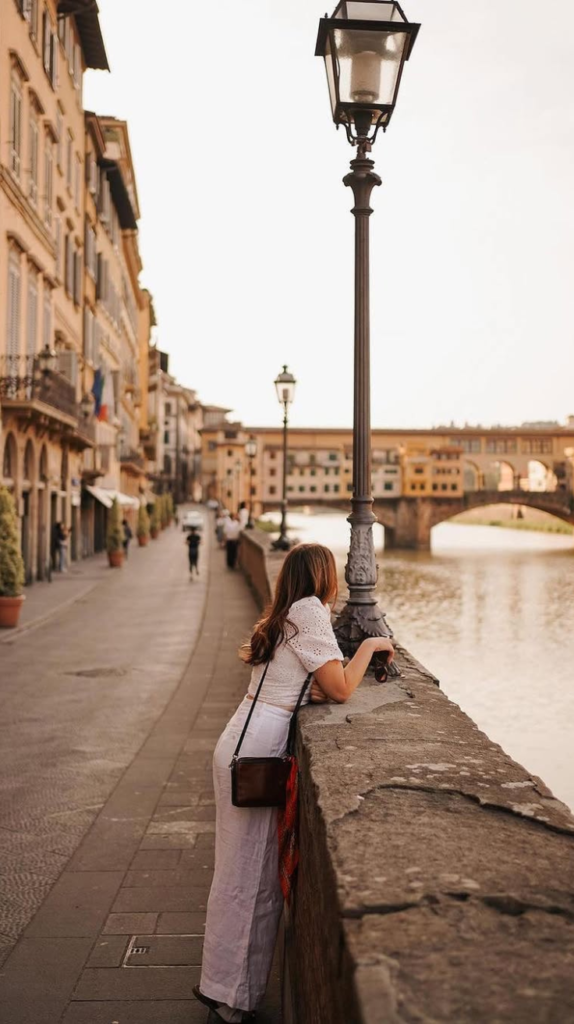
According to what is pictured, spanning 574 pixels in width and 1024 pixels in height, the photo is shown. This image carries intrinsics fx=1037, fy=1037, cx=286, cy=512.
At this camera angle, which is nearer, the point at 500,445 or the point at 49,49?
the point at 49,49

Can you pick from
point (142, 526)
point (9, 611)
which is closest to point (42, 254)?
point (9, 611)

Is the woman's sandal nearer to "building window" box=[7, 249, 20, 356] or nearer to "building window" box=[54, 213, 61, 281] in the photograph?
"building window" box=[7, 249, 20, 356]

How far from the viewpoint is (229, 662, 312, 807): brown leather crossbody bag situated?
10.4 feet

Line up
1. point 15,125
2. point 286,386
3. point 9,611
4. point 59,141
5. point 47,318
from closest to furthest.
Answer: point 9,611 < point 286,386 < point 15,125 < point 47,318 < point 59,141

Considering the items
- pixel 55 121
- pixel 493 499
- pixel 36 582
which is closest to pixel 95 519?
pixel 36 582

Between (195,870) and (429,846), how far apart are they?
3.16 m

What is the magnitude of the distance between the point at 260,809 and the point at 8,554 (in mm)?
12332

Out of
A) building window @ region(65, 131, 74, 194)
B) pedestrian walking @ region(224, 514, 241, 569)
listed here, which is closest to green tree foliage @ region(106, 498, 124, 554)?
pedestrian walking @ region(224, 514, 241, 569)

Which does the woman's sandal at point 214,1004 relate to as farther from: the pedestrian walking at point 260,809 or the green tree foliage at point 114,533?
the green tree foliage at point 114,533

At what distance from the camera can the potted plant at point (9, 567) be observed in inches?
588

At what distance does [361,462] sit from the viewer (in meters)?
5.53

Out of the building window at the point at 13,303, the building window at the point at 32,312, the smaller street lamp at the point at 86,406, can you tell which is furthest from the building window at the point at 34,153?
the smaller street lamp at the point at 86,406

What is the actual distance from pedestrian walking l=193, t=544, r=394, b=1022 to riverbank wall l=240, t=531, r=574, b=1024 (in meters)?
0.11

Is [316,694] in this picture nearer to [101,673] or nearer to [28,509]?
[101,673]
